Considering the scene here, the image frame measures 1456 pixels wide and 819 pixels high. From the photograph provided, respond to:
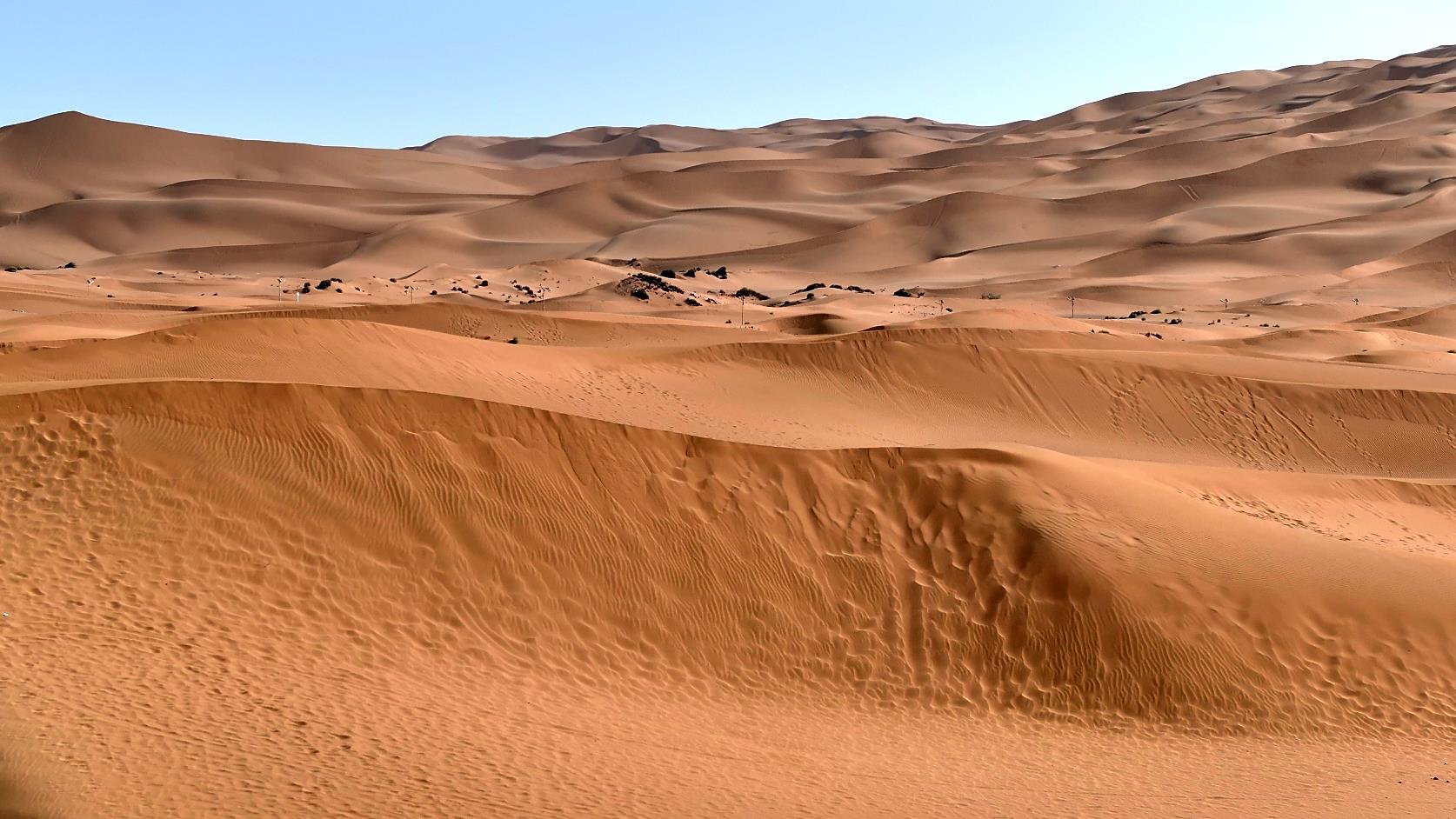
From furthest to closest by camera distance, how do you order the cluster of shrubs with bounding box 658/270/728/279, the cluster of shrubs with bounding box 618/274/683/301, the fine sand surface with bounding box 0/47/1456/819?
1. the cluster of shrubs with bounding box 658/270/728/279
2. the cluster of shrubs with bounding box 618/274/683/301
3. the fine sand surface with bounding box 0/47/1456/819

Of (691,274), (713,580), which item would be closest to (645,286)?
(691,274)

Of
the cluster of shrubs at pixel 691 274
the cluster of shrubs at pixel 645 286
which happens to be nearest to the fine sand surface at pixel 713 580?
the cluster of shrubs at pixel 645 286

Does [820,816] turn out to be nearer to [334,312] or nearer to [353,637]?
[353,637]

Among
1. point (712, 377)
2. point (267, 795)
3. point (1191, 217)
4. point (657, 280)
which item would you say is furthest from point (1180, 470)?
point (1191, 217)

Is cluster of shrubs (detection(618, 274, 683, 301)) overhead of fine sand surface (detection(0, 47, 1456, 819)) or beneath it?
overhead

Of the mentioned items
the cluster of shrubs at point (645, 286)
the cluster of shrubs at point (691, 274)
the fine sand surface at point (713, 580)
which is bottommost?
the fine sand surface at point (713, 580)

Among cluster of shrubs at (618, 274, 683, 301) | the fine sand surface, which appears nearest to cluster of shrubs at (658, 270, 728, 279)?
cluster of shrubs at (618, 274, 683, 301)

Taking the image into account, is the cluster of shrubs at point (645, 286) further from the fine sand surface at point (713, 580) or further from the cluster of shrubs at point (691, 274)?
the fine sand surface at point (713, 580)

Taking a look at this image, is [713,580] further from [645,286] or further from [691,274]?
[691,274]

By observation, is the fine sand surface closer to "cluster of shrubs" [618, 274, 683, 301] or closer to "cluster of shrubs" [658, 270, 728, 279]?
"cluster of shrubs" [618, 274, 683, 301]

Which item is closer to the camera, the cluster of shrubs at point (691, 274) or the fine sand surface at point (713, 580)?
the fine sand surface at point (713, 580)

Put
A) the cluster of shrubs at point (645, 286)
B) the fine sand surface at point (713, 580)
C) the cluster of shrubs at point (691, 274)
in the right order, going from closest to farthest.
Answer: the fine sand surface at point (713, 580), the cluster of shrubs at point (645, 286), the cluster of shrubs at point (691, 274)

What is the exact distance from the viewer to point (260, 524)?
1102 centimetres

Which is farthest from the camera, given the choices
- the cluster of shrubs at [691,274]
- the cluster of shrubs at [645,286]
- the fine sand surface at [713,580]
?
the cluster of shrubs at [691,274]
